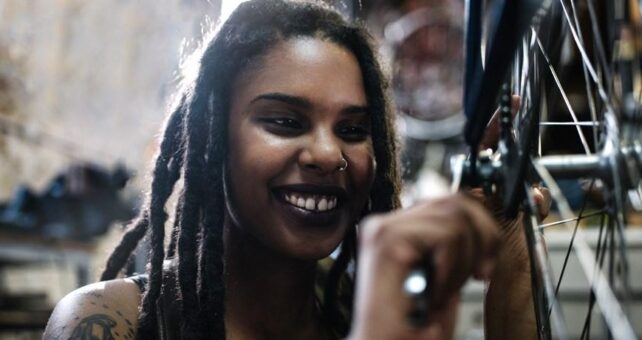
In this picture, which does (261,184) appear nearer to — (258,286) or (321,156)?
(321,156)

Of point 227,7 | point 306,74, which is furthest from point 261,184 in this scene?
point 227,7

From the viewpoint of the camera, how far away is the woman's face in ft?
6.25

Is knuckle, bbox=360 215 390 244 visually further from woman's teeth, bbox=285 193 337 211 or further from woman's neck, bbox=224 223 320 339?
woman's neck, bbox=224 223 320 339

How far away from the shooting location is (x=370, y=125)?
209 centimetres

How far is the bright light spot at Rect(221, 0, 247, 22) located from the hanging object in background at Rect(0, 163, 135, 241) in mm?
3172

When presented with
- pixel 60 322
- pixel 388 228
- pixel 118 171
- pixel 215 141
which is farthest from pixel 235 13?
pixel 118 171

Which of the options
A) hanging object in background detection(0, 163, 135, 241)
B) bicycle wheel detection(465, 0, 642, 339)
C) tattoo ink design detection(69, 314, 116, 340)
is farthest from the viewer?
hanging object in background detection(0, 163, 135, 241)

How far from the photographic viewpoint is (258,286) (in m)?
2.11

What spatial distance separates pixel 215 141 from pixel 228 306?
41cm

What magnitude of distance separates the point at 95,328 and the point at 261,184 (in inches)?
18.3

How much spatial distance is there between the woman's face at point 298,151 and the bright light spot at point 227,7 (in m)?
0.19

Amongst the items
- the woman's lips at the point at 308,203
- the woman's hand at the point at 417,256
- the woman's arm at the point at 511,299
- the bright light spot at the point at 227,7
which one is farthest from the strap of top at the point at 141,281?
the woman's hand at the point at 417,256

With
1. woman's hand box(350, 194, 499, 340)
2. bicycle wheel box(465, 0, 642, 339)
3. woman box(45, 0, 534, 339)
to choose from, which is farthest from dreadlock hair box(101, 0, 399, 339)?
woman's hand box(350, 194, 499, 340)

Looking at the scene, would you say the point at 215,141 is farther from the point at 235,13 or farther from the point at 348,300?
the point at 348,300
